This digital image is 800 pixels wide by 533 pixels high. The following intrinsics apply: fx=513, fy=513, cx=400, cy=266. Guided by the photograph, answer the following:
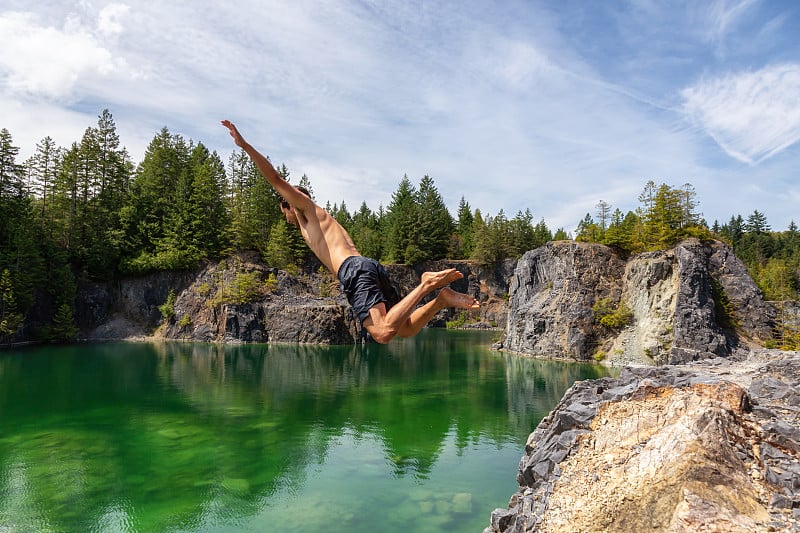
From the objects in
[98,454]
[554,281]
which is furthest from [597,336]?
[98,454]

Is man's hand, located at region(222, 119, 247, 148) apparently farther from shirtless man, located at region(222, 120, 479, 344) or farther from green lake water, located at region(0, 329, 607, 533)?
green lake water, located at region(0, 329, 607, 533)

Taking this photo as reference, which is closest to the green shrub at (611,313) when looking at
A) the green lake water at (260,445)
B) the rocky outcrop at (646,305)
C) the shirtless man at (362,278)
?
the rocky outcrop at (646,305)

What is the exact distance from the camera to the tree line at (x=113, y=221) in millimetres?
36688

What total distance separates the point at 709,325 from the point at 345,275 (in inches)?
1166

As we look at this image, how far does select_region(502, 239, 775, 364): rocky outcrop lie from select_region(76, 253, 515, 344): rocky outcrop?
1530 cm

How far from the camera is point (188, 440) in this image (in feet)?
47.2

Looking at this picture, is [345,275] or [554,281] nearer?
[345,275]

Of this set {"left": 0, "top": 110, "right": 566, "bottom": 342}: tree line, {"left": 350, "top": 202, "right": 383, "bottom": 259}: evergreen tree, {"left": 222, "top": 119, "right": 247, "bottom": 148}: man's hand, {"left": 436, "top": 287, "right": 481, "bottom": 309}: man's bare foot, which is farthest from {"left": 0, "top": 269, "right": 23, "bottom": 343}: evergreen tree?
{"left": 436, "top": 287, "right": 481, "bottom": 309}: man's bare foot

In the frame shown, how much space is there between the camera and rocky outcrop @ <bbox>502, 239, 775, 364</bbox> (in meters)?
28.2

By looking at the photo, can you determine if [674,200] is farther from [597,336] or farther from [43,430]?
[43,430]

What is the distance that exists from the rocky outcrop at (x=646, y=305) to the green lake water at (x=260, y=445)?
4.78 meters

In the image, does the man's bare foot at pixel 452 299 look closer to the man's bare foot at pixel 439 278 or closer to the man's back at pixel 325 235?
the man's bare foot at pixel 439 278

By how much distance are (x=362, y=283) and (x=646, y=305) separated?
30987 mm

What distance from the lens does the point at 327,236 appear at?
4051 millimetres
